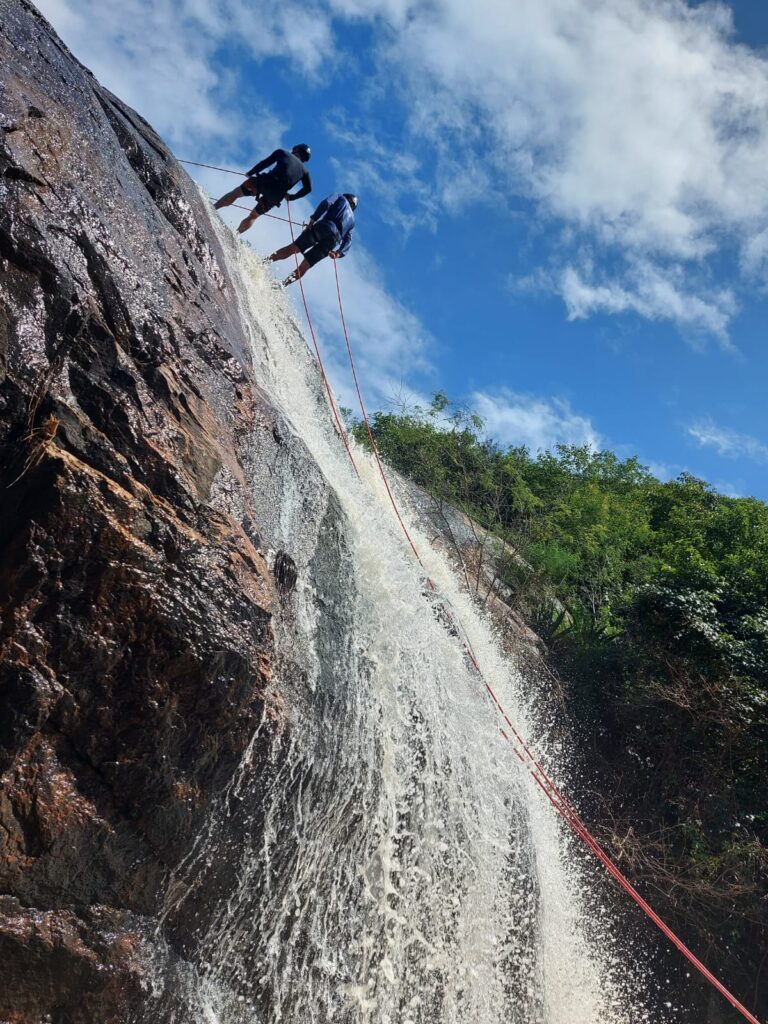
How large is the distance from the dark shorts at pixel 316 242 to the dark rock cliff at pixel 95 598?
18.7ft

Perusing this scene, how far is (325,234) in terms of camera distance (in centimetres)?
960

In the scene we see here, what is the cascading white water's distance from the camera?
3.79 meters

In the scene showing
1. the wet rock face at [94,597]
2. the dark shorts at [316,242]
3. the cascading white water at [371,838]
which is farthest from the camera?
the dark shorts at [316,242]

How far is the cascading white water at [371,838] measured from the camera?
3787 millimetres

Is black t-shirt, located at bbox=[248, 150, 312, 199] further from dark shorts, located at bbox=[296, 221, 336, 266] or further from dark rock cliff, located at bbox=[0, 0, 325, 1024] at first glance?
dark rock cliff, located at bbox=[0, 0, 325, 1024]

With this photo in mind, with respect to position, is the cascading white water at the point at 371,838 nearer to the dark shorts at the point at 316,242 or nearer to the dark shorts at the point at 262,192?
the dark shorts at the point at 262,192

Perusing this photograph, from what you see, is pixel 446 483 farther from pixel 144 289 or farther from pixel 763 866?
pixel 144 289

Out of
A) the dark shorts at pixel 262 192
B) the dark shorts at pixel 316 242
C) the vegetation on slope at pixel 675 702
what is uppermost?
the dark shorts at pixel 316 242

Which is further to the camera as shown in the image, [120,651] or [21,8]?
[21,8]

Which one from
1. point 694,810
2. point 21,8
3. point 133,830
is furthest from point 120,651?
point 694,810

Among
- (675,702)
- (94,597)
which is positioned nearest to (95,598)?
(94,597)

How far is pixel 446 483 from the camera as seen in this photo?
15.7 m

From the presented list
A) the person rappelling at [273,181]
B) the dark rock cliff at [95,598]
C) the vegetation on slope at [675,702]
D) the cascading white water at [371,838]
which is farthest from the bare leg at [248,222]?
the vegetation on slope at [675,702]

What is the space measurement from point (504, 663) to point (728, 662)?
3.06 meters
